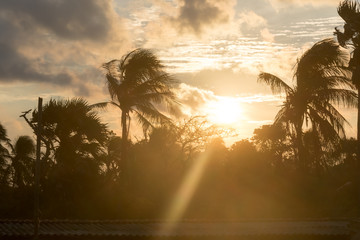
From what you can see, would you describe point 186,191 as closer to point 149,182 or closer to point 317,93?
point 149,182

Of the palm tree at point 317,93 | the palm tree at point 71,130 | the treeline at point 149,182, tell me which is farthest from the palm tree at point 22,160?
the palm tree at point 317,93

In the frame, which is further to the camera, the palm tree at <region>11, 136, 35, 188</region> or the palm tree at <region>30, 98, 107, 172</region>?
the palm tree at <region>11, 136, 35, 188</region>

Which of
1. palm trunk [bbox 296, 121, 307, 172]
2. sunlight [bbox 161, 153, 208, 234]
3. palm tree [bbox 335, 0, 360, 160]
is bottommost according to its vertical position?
sunlight [bbox 161, 153, 208, 234]

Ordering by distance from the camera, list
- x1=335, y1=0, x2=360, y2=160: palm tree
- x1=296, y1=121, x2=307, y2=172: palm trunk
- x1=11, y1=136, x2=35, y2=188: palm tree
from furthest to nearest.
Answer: x1=11, y1=136, x2=35, y2=188: palm tree < x1=296, y1=121, x2=307, y2=172: palm trunk < x1=335, y1=0, x2=360, y2=160: palm tree

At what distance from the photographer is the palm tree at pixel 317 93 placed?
3023cm

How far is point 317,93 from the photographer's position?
101 ft

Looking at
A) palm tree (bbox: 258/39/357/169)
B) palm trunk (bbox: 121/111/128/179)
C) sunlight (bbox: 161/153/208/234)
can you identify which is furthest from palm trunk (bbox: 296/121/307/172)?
palm trunk (bbox: 121/111/128/179)

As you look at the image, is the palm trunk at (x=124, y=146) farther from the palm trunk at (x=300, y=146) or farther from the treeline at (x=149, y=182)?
the palm trunk at (x=300, y=146)

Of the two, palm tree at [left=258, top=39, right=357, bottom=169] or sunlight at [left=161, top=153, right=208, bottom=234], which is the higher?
palm tree at [left=258, top=39, right=357, bottom=169]

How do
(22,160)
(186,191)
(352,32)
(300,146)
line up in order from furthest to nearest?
(22,160)
(186,191)
(300,146)
(352,32)

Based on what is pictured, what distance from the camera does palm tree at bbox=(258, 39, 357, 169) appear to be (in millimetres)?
30234

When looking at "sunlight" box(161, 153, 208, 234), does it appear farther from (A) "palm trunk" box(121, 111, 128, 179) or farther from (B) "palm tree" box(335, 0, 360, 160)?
(B) "palm tree" box(335, 0, 360, 160)

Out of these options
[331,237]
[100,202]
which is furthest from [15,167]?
[331,237]

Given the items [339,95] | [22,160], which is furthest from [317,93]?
[22,160]
